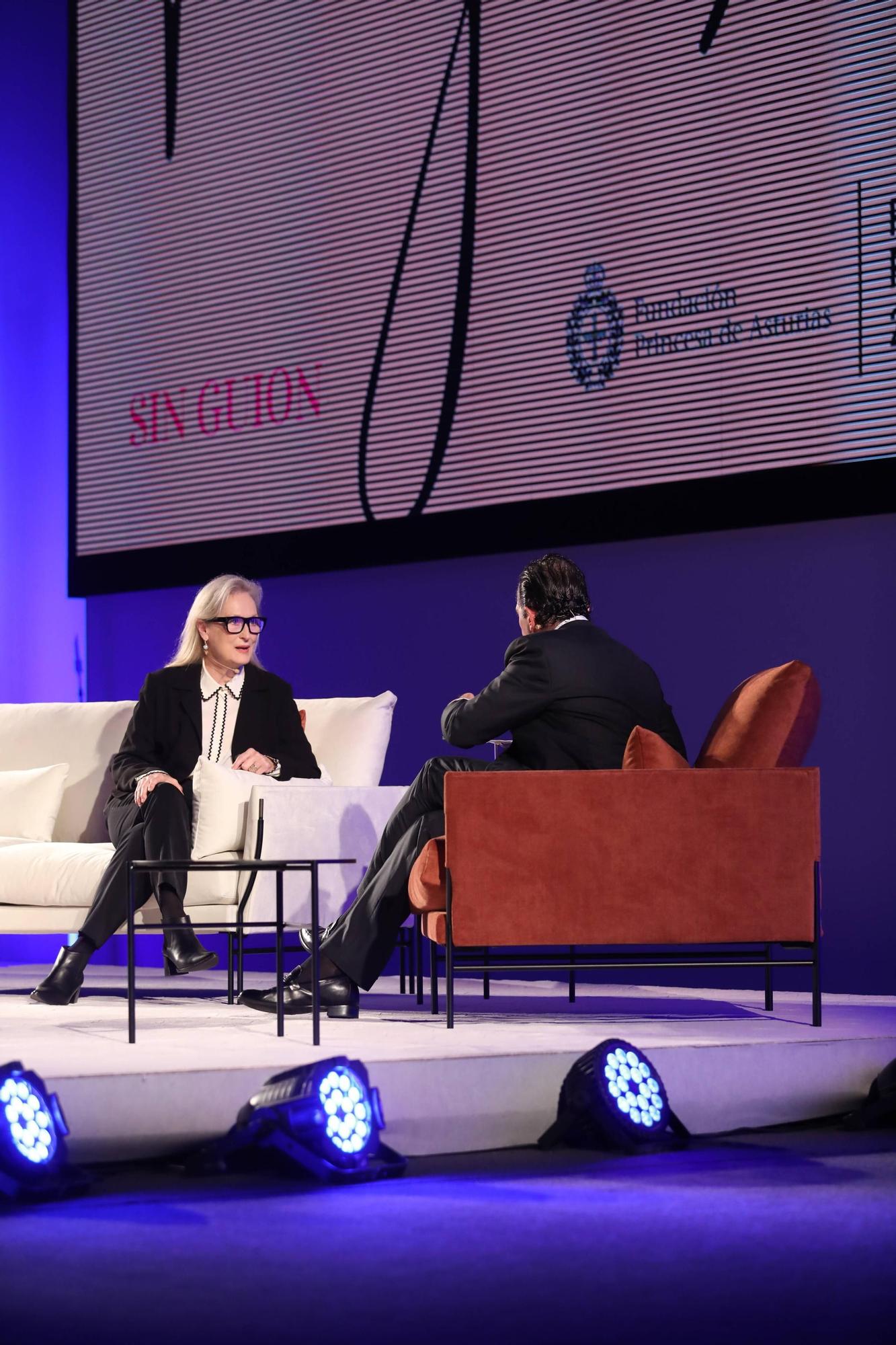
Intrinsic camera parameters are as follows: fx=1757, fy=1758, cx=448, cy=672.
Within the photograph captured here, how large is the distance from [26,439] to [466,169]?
2.51 metres

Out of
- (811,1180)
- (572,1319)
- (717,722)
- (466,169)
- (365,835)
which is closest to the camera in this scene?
(572,1319)

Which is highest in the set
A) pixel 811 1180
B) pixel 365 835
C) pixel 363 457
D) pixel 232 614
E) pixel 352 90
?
pixel 352 90

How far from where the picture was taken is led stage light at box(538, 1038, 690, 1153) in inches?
129

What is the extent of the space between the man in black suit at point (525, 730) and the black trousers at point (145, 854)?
0.63m

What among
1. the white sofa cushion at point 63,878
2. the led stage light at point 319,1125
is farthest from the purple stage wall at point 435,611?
the led stage light at point 319,1125

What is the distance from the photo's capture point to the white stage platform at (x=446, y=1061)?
122 inches

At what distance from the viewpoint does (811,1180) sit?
10.00ft

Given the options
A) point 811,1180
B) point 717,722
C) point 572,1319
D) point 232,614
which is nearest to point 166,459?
point 232,614

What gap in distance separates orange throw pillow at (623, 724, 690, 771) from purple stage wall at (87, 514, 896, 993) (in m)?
1.36

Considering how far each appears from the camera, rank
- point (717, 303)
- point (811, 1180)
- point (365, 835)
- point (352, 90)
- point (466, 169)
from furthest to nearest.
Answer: point (352, 90) → point (466, 169) → point (717, 303) → point (365, 835) → point (811, 1180)

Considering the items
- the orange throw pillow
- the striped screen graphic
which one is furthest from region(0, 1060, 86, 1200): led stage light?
the striped screen graphic

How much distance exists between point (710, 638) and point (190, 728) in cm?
168

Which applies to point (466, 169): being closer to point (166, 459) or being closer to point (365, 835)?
point (166, 459)

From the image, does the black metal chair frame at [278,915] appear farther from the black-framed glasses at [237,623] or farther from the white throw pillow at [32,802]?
the white throw pillow at [32,802]
